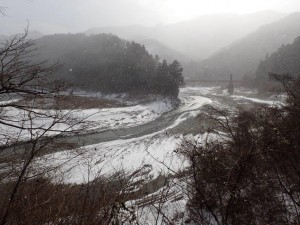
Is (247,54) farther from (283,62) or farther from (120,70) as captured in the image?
(120,70)

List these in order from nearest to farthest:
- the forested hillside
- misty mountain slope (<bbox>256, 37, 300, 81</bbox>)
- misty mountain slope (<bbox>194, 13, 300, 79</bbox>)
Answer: the forested hillside, misty mountain slope (<bbox>256, 37, 300, 81</bbox>), misty mountain slope (<bbox>194, 13, 300, 79</bbox>)

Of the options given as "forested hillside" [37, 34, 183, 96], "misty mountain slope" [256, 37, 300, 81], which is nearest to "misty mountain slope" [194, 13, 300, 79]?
"misty mountain slope" [256, 37, 300, 81]

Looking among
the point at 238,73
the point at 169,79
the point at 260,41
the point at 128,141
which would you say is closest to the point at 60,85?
the point at 128,141

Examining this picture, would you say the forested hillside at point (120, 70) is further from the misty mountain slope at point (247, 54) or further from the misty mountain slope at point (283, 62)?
the misty mountain slope at point (247, 54)

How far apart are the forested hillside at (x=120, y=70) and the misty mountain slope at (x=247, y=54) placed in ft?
235

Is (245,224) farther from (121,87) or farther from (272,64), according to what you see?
(272,64)

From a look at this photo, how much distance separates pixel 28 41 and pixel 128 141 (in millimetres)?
22938

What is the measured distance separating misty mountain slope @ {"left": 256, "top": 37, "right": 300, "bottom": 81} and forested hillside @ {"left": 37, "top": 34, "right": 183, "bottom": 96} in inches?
1249

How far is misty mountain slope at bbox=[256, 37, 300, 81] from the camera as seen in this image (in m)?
76.6

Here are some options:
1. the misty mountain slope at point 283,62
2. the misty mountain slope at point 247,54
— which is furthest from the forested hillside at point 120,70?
the misty mountain slope at point 247,54

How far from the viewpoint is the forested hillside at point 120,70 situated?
57656mm

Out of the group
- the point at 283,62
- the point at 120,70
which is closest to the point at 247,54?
the point at 283,62

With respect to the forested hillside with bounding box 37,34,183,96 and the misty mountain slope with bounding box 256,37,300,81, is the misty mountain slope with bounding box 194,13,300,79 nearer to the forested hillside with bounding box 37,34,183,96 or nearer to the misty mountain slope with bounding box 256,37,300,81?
the misty mountain slope with bounding box 256,37,300,81

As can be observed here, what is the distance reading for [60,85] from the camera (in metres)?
4.48
